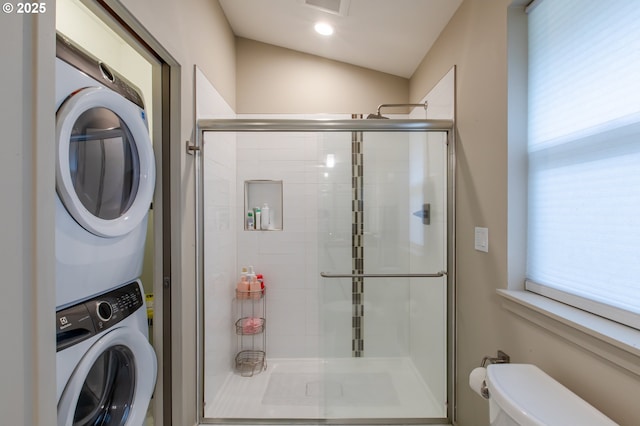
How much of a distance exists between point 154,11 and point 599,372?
1.94m

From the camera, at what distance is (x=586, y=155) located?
91 centimetres

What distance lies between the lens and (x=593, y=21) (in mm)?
883

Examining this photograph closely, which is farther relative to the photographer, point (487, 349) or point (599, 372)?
point (487, 349)

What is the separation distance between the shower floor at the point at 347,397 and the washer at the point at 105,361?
28.8 inches

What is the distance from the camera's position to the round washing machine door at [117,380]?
96cm

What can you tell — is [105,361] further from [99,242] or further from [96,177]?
[96,177]

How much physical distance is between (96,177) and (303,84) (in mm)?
1907

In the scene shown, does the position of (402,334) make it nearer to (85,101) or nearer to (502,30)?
(502,30)

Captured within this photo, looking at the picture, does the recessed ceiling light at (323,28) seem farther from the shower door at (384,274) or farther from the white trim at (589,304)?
the white trim at (589,304)

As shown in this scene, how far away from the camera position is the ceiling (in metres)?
1.69

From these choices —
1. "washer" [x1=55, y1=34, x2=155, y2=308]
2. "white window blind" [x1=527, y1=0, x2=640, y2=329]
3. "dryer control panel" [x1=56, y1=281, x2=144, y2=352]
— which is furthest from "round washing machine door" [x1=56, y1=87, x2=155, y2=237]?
"white window blind" [x1=527, y1=0, x2=640, y2=329]

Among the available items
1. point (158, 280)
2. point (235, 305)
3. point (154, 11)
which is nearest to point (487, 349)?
point (158, 280)

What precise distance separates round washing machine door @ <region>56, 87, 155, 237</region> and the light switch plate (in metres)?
1.48

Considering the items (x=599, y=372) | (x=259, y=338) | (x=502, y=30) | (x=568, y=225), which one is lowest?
(x=259, y=338)
